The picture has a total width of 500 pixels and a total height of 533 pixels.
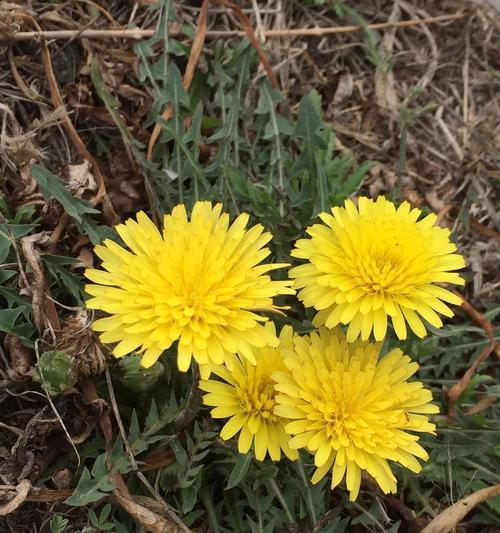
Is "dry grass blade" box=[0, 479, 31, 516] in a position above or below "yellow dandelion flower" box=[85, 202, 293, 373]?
below

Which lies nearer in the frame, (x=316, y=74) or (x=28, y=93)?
(x=28, y=93)

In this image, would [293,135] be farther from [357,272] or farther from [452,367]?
[452,367]

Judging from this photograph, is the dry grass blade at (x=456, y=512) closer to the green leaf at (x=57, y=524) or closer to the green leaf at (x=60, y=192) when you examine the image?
the green leaf at (x=57, y=524)

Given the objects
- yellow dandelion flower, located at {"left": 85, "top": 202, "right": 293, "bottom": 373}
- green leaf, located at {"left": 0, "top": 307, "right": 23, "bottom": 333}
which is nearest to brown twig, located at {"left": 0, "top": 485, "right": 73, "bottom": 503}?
green leaf, located at {"left": 0, "top": 307, "right": 23, "bottom": 333}

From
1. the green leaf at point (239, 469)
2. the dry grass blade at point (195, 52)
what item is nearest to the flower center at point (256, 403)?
the green leaf at point (239, 469)

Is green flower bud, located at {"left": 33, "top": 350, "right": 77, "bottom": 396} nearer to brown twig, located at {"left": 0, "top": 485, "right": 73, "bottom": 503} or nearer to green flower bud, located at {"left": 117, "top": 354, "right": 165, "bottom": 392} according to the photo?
green flower bud, located at {"left": 117, "top": 354, "right": 165, "bottom": 392}

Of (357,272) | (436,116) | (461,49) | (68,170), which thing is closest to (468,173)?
(436,116)
